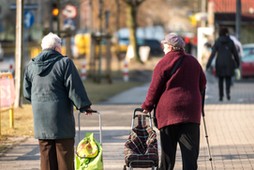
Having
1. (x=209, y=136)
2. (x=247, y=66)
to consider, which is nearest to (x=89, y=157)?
(x=209, y=136)

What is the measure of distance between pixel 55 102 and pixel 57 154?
21.4 inches

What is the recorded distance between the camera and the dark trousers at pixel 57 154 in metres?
9.42

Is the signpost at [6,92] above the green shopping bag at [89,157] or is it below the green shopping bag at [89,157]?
above

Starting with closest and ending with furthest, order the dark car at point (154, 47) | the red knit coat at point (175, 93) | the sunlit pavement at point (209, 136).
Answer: the red knit coat at point (175, 93), the sunlit pavement at point (209, 136), the dark car at point (154, 47)

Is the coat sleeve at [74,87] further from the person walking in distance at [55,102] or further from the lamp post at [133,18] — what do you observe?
the lamp post at [133,18]

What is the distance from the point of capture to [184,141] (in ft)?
32.3

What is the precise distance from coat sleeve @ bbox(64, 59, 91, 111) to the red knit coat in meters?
0.83

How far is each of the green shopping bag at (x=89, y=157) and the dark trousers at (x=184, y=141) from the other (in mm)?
807

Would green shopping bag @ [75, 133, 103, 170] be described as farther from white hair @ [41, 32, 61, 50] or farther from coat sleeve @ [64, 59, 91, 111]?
white hair @ [41, 32, 61, 50]

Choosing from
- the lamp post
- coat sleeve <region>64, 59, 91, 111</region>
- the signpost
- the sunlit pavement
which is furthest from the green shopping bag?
the lamp post

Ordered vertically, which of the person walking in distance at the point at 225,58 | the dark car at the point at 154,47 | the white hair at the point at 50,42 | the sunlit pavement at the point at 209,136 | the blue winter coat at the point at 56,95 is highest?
the dark car at the point at 154,47

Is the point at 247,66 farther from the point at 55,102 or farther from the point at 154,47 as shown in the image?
the point at 55,102

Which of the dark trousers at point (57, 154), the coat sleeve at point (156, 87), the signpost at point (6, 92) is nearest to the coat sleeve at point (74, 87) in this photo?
the dark trousers at point (57, 154)

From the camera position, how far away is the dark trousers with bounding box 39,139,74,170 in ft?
30.9
